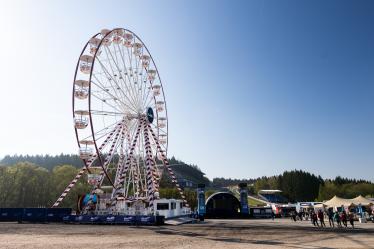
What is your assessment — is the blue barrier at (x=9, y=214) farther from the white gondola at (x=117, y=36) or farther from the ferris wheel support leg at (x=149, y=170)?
the white gondola at (x=117, y=36)

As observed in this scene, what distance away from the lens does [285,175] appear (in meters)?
149

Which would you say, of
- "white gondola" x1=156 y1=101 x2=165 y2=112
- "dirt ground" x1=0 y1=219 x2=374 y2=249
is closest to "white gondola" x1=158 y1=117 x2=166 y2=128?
"white gondola" x1=156 y1=101 x2=165 y2=112

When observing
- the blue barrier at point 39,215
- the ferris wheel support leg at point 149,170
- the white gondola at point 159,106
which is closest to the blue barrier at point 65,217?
the blue barrier at point 39,215

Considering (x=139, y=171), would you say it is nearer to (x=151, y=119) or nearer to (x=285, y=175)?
(x=151, y=119)

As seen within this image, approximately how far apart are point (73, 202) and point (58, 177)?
26.6ft

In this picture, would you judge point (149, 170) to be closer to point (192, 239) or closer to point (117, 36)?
point (117, 36)

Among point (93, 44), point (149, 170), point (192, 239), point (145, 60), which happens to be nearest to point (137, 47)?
point (145, 60)

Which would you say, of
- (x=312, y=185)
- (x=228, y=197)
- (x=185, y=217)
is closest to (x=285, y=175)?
(x=312, y=185)

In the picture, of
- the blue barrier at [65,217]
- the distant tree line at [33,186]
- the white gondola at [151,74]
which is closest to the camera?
the blue barrier at [65,217]

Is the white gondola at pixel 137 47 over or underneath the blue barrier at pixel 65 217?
over

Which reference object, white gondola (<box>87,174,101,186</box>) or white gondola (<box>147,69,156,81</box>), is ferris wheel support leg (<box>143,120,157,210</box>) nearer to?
white gondola (<box>87,174,101,186</box>)

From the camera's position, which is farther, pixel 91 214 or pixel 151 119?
pixel 151 119

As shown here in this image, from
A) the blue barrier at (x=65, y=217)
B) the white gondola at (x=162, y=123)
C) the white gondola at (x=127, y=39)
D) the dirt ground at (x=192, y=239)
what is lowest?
the dirt ground at (x=192, y=239)

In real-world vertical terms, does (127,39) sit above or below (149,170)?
above
